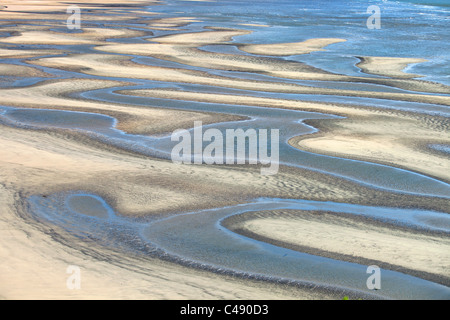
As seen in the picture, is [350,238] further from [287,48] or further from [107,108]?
[287,48]

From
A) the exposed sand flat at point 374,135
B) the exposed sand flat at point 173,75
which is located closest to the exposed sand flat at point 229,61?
the exposed sand flat at point 173,75

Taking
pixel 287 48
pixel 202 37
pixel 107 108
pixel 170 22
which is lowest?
pixel 107 108

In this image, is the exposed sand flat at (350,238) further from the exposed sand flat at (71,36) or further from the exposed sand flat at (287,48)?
the exposed sand flat at (71,36)

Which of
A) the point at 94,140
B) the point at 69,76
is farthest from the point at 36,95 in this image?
the point at 94,140

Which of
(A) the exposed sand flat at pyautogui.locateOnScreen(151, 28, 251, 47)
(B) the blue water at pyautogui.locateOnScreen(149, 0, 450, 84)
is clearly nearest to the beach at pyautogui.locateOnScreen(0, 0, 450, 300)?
(B) the blue water at pyautogui.locateOnScreen(149, 0, 450, 84)

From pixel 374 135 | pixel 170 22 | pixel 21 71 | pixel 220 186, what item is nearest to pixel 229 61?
pixel 21 71

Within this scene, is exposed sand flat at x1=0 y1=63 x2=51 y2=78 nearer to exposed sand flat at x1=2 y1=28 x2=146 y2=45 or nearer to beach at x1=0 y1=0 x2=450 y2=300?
beach at x1=0 y1=0 x2=450 y2=300
